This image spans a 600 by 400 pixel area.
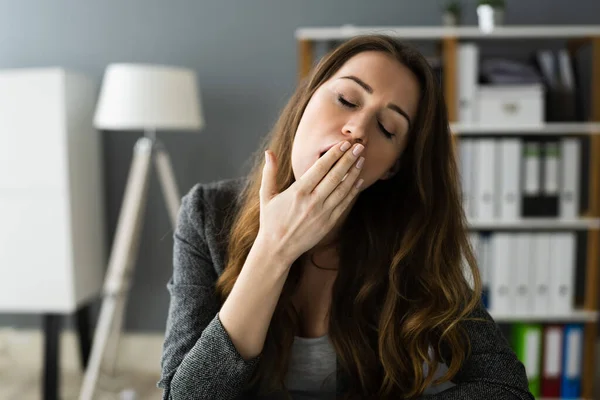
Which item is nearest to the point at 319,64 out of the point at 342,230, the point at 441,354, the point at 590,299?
the point at 342,230

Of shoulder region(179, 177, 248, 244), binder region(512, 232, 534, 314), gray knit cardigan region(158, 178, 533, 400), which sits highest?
shoulder region(179, 177, 248, 244)

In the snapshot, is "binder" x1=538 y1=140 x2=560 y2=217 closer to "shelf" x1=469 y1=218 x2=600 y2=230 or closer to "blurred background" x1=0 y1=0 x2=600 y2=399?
"blurred background" x1=0 y1=0 x2=600 y2=399

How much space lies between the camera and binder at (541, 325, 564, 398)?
2.66m

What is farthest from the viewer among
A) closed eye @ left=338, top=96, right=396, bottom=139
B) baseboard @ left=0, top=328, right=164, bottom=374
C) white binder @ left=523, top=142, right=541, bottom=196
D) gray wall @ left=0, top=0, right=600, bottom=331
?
baseboard @ left=0, top=328, right=164, bottom=374

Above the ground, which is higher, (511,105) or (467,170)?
(511,105)

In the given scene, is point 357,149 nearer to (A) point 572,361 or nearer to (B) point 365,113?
(B) point 365,113

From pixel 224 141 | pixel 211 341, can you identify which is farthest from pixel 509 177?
pixel 211 341

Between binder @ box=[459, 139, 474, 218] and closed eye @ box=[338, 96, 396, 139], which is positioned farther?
binder @ box=[459, 139, 474, 218]

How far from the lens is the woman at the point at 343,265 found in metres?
1.03

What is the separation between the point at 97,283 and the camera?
9.77 feet

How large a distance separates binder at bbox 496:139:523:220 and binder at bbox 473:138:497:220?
31mm

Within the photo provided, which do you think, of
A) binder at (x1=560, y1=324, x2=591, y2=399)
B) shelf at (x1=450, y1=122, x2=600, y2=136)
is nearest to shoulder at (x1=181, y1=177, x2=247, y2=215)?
shelf at (x1=450, y1=122, x2=600, y2=136)

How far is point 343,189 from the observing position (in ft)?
3.38

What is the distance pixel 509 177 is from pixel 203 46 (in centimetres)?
157
